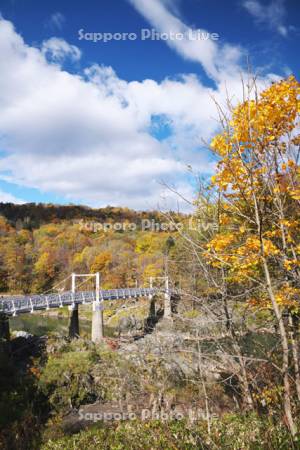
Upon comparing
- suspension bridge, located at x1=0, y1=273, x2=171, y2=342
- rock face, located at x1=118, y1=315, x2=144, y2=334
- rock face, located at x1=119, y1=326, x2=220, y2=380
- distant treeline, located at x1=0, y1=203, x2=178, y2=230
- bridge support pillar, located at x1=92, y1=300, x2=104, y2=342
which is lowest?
rock face, located at x1=118, y1=315, x2=144, y2=334

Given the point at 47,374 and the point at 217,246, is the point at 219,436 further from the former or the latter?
the point at 47,374

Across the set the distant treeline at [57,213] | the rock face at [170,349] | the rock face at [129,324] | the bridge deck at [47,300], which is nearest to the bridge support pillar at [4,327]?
the bridge deck at [47,300]

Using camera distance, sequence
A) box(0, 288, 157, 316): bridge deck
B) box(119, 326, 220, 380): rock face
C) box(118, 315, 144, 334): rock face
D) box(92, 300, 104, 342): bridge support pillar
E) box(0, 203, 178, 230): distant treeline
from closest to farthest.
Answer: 1. box(119, 326, 220, 380): rock face
2. box(0, 288, 157, 316): bridge deck
3. box(92, 300, 104, 342): bridge support pillar
4. box(118, 315, 144, 334): rock face
5. box(0, 203, 178, 230): distant treeline

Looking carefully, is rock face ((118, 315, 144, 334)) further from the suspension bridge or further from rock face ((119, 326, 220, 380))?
rock face ((119, 326, 220, 380))

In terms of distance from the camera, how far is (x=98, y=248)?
54406 millimetres

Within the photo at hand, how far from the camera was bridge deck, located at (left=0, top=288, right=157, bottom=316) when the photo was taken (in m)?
17.7

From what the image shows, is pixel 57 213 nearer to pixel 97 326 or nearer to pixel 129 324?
pixel 129 324

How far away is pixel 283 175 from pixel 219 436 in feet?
11.5

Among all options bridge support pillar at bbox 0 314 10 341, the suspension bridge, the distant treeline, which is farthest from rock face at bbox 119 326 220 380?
the distant treeline

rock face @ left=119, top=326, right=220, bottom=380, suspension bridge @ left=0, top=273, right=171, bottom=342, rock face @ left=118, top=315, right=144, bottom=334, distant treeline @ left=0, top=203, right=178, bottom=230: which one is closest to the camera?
rock face @ left=119, top=326, right=220, bottom=380

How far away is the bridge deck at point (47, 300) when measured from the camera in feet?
58.0

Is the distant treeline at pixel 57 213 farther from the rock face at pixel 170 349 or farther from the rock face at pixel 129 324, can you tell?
the rock face at pixel 170 349

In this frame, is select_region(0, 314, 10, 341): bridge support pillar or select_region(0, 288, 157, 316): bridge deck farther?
select_region(0, 288, 157, 316): bridge deck

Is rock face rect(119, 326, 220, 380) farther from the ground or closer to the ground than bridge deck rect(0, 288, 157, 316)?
farther from the ground
